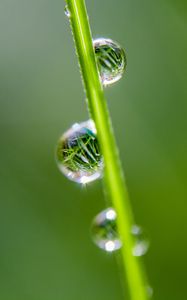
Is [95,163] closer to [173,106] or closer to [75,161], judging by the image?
[75,161]

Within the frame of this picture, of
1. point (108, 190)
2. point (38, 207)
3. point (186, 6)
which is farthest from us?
point (38, 207)

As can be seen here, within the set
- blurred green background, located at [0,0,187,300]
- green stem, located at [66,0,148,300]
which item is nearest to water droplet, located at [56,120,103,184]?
green stem, located at [66,0,148,300]

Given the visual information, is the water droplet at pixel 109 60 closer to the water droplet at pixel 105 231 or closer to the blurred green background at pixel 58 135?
the water droplet at pixel 105 231

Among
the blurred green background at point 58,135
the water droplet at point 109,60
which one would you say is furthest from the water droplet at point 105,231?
the blurred green background at point 58,135

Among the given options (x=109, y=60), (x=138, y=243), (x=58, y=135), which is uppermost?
(x=58, y=135)

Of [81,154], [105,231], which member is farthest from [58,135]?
[81,154]

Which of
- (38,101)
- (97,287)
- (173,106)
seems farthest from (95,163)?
(38,101)

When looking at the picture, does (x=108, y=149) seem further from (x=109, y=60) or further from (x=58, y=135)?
(x=58, y=135)
